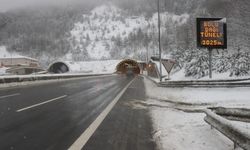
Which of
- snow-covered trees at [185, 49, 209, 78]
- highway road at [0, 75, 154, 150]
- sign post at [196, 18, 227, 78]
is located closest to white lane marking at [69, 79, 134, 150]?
highway road at [0, 75, 154, 150]

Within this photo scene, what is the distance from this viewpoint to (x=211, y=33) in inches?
1104

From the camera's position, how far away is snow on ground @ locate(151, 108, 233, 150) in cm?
750

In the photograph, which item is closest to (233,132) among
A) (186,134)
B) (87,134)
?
(186,134)

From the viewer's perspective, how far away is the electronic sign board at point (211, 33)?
2752 centimetres

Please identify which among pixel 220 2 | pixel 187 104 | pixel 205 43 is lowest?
pixel 187 104

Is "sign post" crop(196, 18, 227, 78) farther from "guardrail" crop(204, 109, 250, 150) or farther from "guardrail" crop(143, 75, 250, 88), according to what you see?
"guardrail" crop(204, 109, 250, 150)

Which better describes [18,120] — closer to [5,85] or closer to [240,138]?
[240,138]

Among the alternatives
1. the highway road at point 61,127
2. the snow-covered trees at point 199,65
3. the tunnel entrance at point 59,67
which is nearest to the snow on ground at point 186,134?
the highway road at point 61,127

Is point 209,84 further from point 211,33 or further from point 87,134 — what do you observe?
point 87,134

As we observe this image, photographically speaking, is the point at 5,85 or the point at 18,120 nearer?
the point at 18,120

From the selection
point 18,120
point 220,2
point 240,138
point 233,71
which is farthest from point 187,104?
point 220,2

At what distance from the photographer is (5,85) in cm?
2970

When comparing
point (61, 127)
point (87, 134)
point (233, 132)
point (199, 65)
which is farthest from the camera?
point (199, 65)

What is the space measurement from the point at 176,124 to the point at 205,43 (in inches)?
719
